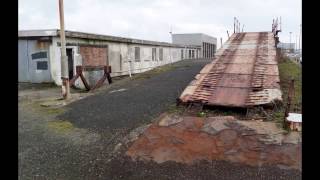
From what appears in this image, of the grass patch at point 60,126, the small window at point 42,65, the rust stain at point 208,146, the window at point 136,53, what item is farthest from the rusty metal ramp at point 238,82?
the window at point 136,53

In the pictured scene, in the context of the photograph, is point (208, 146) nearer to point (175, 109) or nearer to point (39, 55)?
point (175, 109)

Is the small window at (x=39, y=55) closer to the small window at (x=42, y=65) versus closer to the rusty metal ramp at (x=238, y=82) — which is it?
the small window at (x=42, y=65)

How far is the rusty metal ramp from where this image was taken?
7.84 m

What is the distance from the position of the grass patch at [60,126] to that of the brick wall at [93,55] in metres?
8.49

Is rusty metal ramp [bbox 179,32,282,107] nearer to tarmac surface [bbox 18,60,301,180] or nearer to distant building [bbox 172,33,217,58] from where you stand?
tarmac surface [bbox 18,60,301,180]

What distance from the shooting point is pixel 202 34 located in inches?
1571

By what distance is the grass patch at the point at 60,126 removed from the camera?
24.3ft

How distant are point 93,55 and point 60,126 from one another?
9.81m

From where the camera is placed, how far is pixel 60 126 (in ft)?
25.3

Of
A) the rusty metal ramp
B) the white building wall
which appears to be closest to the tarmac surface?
the rusty metal ramp
